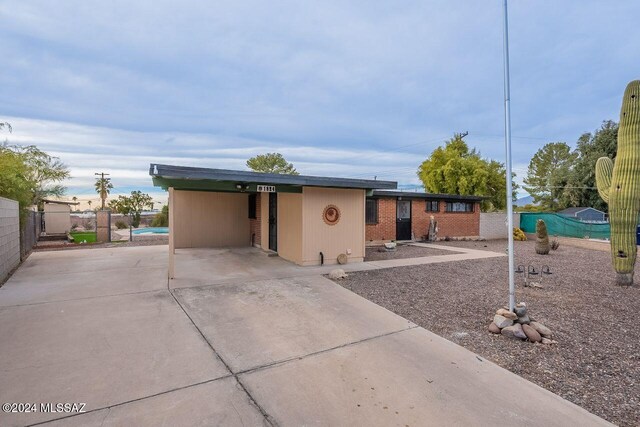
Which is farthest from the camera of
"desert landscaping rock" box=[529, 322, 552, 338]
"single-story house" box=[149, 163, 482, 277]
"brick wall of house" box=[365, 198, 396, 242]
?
"brick wall of house" box=[365, 198, 396, 242]

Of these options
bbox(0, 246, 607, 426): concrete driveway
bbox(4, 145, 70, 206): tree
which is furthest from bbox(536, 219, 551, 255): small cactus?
bbox(4, 145, 70, 206): tree

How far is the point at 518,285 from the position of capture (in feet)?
21.3

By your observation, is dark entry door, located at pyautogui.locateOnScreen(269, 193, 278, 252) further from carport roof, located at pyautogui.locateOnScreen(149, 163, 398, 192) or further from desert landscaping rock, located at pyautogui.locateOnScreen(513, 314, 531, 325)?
desert landscaping rock, located at pyautogui.locateOnScreen(513, 314, 531, 325)

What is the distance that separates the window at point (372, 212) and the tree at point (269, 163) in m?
15.6

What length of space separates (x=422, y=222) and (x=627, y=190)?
8.14 m

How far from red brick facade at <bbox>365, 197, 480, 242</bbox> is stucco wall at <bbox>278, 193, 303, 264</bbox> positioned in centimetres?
470

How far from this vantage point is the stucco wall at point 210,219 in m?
11.8

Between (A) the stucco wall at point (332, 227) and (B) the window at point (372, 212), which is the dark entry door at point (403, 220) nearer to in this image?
(B) the window at point (372, 212)

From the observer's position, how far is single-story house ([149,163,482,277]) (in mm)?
7047

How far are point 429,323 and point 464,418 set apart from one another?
2080mm

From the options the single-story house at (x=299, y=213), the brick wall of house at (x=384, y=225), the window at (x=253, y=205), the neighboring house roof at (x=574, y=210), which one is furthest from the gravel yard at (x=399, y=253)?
the neighboring house roof at (x=574, y=210)

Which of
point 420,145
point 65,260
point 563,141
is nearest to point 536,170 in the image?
point 563,141

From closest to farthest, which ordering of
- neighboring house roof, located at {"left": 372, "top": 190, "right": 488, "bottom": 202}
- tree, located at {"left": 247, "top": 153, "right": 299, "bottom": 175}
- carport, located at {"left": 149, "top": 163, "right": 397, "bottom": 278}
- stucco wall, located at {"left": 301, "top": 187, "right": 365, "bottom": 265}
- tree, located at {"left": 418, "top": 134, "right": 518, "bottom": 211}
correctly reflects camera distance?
carport, located at {"left": 149, "top": 163, "right": 397, "bottom": 278} → stucco wall, located at {"left": 301, "top": 187, "right": 365, "bottom": 265} → neighboring house roof, located at {"left": 372, "top": 190, "right": 488, "bottom": 202} → tree, located at {"left": 418, "top": 134, "right": 518, "bottom": 211} → tree, located at {"left": 247, "top": 153, "right": 299, "bottom": 175}

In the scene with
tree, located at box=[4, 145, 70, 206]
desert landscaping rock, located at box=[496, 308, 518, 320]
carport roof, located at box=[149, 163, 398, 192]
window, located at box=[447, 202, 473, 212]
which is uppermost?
tree, located at box=[4, 145, 70, 206]
